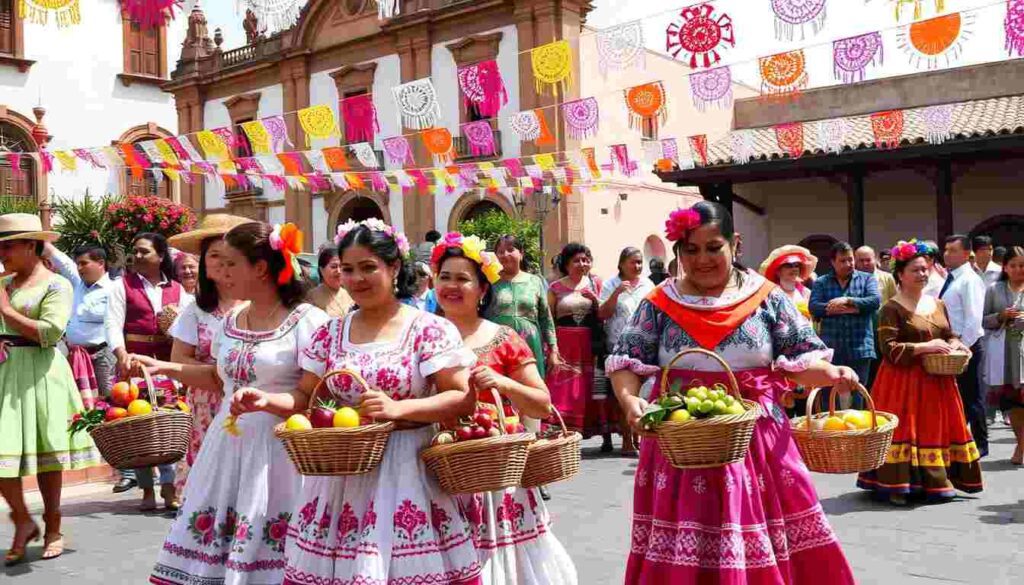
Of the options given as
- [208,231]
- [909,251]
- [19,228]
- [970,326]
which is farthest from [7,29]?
[909,251]

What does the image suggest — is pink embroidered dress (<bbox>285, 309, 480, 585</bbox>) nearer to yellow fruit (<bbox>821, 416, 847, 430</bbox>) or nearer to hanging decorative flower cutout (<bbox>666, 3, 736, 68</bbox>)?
yellow fruit (<bbox>821, 416, 847, 430</bbox>)

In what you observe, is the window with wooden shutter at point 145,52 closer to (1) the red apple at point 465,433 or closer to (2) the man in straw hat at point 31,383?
(2) the man in straw hat at point 31,383

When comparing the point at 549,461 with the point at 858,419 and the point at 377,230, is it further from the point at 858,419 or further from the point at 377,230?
the point at 858,419

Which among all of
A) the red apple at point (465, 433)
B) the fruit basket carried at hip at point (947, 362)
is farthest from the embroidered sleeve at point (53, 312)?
the fruit basket carried at hip at point (947, 362)

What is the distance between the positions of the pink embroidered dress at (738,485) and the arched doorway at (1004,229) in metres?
16.3

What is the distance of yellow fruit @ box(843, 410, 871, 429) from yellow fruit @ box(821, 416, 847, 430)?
0.08ft

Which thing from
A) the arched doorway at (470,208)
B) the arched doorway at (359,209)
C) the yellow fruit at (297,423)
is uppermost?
the arched doorway at (359,209)

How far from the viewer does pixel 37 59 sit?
29.4 meters

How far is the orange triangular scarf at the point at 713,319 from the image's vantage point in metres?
3.68

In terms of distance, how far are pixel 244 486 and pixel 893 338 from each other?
4617 mm

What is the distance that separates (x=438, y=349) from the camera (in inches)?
132

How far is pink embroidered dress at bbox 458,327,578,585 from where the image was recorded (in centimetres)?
387

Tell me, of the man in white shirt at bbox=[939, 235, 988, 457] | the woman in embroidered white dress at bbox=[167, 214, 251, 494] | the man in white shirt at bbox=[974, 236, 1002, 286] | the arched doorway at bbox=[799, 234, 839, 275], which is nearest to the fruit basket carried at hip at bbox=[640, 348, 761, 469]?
the woman in embroidered white dress at bbox=[167, 214, 251, 494]

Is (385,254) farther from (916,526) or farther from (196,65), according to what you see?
(196,65)
